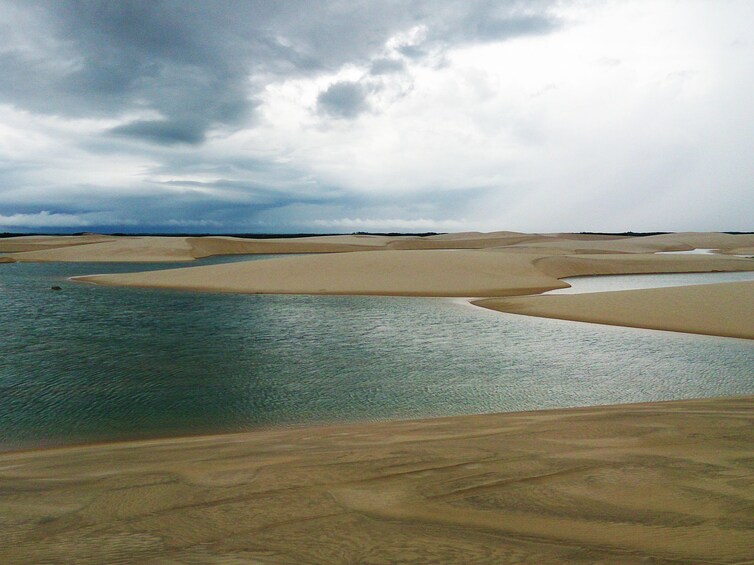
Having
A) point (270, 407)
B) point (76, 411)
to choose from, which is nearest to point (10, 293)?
point (76, 411)

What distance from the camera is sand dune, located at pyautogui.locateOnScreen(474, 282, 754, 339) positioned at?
11.5 m

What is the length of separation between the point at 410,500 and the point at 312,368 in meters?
5.70

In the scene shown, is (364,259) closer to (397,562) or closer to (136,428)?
(136,428)

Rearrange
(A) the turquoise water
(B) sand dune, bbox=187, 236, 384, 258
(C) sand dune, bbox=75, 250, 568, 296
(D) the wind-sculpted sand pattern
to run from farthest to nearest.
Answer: (B) sand dune, bbox=187, 236, 384, 258, (A) the turquoise water, (C) sand dune, bbox=75, 250, 568, 296, (D) the wind-sculpted sand pattern

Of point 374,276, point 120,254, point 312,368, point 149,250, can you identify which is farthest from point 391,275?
point 149,250

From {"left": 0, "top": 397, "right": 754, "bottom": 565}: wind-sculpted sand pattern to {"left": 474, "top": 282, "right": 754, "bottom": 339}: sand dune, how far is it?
8816 millimetres

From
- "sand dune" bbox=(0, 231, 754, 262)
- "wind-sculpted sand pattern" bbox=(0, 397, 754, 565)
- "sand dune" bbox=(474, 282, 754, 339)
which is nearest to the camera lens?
"wind-sculpted sand pattern" bbox=(0, 397, 754, 565)

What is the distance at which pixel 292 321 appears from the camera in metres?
12.8

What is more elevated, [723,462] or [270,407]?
[723,462]

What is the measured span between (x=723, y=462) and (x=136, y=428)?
531 centimetres

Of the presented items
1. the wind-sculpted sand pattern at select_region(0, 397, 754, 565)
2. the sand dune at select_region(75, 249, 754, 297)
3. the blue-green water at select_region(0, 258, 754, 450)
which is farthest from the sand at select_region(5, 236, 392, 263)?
the wind-sculpted sand pattern at select_region(0, 397, 754, 565)

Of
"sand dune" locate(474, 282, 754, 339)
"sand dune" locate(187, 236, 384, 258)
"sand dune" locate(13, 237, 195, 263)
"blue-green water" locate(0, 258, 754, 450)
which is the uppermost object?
"sand dune" locate(187, 236, 384, 258)

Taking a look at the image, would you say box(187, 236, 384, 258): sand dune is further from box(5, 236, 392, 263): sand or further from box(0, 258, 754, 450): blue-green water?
box(0, 258, 754, 450): blue-green water

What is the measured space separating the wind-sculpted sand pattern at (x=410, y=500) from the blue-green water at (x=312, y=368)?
2.06m
